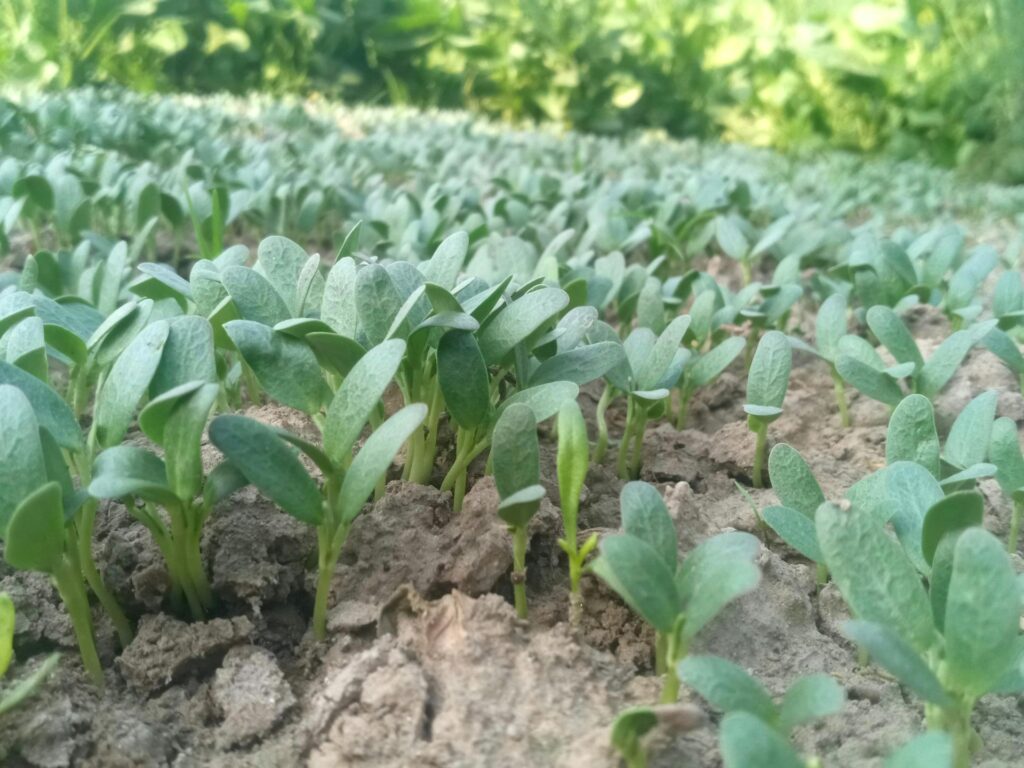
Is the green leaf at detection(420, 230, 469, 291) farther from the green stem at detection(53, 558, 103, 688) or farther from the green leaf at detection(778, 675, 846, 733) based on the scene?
the green leaf at detection(778, 675, 846, 733)

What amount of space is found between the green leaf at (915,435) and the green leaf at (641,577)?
38 cm

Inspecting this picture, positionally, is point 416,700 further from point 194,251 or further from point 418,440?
point 194,251

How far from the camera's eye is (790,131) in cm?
557

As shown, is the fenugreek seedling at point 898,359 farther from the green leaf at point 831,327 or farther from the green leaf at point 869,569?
the green leaf at point 869,569

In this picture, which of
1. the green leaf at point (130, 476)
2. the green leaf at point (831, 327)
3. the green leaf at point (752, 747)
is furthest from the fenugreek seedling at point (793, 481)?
the green leaf at point (130, 476)

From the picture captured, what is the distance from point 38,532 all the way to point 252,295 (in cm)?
35

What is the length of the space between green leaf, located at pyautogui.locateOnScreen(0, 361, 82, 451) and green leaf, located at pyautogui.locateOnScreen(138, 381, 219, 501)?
0.10 metres

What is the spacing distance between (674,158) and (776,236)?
2455 millimetres

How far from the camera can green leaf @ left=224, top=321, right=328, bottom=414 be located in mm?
874

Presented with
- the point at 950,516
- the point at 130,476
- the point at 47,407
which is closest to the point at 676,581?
the point at 950,516

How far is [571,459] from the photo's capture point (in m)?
0.79

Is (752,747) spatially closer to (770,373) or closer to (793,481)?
(793,481)

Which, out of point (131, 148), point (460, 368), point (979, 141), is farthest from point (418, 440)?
point (979, 141)

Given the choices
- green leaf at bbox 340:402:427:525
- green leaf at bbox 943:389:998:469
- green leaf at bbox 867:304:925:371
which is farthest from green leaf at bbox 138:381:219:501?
green leaf at bbox 867:304:925:371
